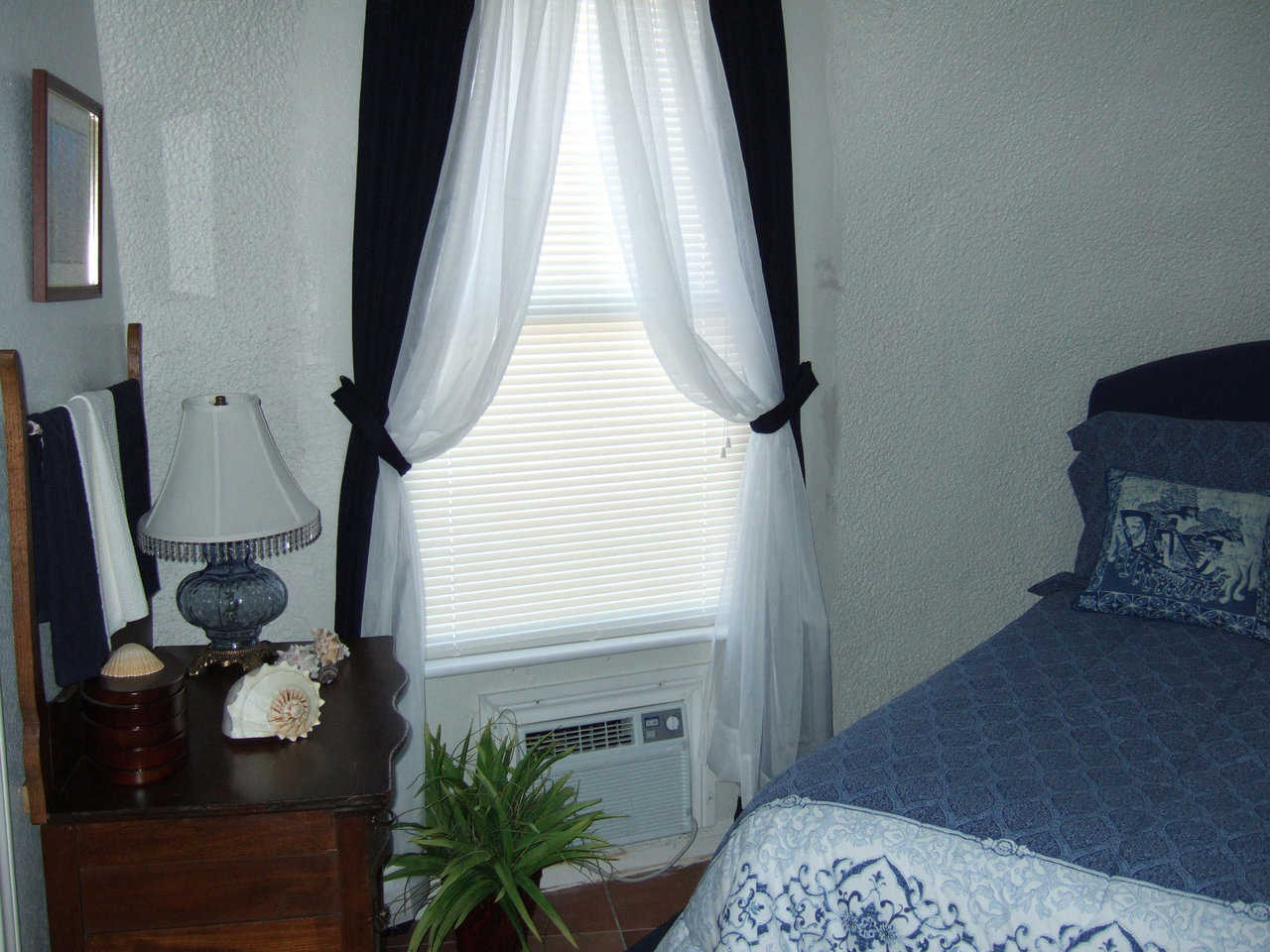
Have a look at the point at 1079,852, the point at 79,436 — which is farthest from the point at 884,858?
the point at 79,436

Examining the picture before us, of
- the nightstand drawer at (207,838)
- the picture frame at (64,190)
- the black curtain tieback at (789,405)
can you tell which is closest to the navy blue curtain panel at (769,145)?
the black curtain tieback at (789,405)

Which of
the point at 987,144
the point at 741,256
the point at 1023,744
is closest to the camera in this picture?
the point at 1023,744

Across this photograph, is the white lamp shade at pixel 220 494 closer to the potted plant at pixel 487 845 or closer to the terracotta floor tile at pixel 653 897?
the potted plant at pixel 487 845

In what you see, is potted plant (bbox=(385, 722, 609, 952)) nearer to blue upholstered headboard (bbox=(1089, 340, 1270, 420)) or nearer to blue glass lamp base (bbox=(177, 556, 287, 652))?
blue glass lamp base (bbox=(177, 556, 287, 652))

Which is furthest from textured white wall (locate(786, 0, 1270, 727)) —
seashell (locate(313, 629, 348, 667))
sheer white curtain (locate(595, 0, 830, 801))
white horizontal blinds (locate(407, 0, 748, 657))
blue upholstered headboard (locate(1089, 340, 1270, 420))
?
seashell (locate(313, 629, 348, 667))

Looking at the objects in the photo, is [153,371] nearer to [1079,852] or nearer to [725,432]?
[725,432]

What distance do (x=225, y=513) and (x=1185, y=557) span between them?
2.45 m

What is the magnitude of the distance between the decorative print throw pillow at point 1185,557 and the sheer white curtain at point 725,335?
2.75 ft

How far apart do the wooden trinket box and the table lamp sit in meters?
0.34

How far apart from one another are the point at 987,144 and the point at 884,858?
224 centimetres

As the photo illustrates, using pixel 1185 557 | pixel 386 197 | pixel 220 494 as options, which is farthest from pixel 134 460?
pixel 1185 557

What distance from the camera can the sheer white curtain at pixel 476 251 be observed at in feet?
8.91

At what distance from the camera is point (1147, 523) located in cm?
307

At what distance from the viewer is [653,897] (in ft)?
10.2
